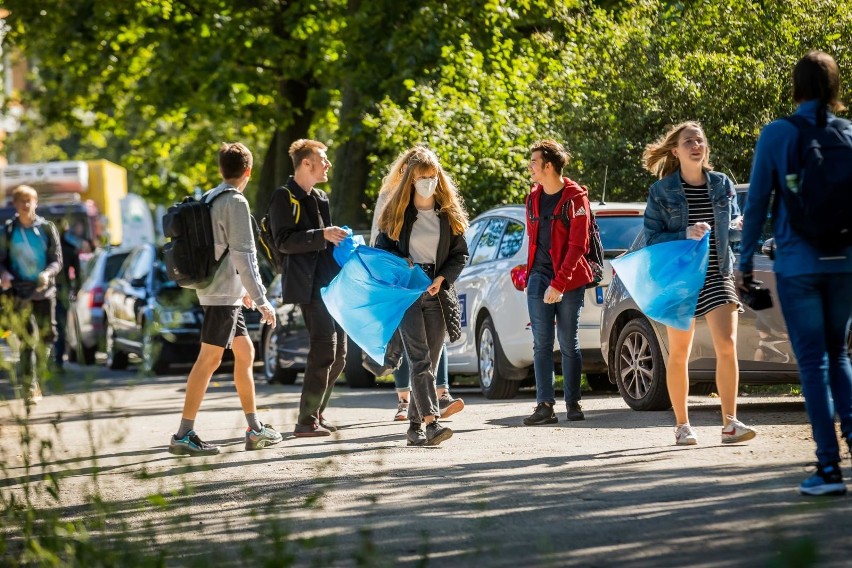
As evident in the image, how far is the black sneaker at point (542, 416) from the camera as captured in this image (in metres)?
10.9

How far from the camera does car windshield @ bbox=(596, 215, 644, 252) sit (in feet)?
41.3

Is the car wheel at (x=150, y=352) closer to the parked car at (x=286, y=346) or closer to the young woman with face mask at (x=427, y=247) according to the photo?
the young woman with face mask at (x=427, y=247)

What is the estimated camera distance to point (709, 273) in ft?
29.3

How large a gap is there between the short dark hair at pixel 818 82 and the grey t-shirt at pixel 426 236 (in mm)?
3312

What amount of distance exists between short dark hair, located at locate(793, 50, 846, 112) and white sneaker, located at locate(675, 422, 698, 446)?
2.70 metres

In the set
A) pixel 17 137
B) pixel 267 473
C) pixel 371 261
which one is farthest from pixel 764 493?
pixel 17 137

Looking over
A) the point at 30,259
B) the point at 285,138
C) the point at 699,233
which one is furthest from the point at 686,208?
the point at 285,138

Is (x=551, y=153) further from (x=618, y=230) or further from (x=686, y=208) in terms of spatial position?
(x=618, y=230)

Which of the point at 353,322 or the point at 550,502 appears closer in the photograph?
the point at 550,502

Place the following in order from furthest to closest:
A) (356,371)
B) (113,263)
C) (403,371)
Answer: (113,263) < (356,371) < (403,371)

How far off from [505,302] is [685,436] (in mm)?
4691

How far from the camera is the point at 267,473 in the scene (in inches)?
336

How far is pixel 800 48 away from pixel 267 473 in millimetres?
10170

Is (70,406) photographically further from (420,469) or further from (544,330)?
(544,330)
